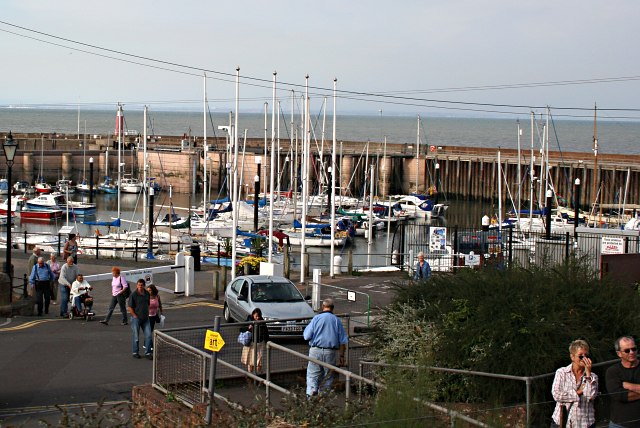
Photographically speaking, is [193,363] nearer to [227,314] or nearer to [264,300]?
[264,300]

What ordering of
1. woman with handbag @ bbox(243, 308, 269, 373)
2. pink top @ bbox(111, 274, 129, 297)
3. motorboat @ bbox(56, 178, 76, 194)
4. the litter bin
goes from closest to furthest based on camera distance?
woman with handbag @ bbox(243, 308, 269, 373), pink top @ bbox(111, 274, 129, 297), the litter bin, motorboat @ bbox(56, 178, 76, 194)

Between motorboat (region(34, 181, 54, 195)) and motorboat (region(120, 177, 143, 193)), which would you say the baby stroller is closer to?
motorboat (region(34, 181, 54, 195))

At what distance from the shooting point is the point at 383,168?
94.7 meters

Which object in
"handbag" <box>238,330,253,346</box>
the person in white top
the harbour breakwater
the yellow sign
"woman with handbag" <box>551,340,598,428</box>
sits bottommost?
the person in white top

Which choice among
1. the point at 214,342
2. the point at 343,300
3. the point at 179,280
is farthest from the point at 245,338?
the point at 179,280

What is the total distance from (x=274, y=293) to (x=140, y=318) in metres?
4.09

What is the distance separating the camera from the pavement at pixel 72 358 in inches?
575

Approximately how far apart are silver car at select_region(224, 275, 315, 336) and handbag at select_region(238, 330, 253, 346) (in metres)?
5.11

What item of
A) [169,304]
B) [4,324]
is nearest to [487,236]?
[169,304]

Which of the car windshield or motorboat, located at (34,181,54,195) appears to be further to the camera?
motorboat, located at (34,181,54,195)

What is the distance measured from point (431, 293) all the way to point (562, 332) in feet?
8.97

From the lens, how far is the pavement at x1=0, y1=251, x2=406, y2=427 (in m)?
14.6

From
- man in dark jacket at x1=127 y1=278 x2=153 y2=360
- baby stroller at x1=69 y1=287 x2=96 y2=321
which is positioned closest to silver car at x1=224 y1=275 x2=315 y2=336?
man in dark jacket at x1=127 y1=278 x2=153 y2=360

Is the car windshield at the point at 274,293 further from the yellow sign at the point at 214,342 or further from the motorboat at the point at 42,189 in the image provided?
the motorboat at the point at 42,189
